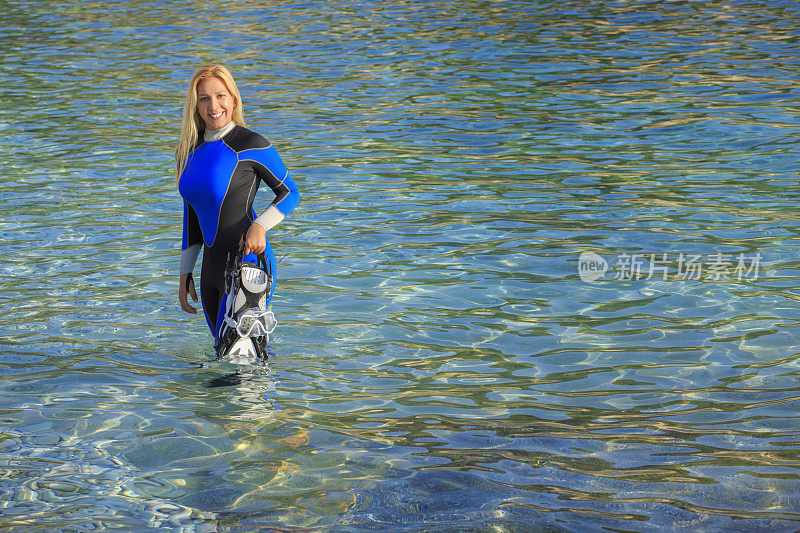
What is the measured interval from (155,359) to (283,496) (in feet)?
7.08

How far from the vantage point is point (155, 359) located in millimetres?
5914

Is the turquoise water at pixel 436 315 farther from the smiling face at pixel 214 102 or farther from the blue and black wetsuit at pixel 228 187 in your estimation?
the smiling face at pixel 214 102

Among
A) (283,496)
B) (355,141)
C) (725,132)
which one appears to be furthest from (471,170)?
(283,496)

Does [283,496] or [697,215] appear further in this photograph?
[697,215]

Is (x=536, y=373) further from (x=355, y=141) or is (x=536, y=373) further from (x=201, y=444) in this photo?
(x=355, y=141)

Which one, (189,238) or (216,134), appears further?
(189,238)

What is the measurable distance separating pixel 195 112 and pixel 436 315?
2316 millimetres

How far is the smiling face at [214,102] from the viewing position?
515 cm

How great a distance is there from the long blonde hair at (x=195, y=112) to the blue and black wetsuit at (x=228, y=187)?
0.05 metres

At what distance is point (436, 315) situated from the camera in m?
6.61
